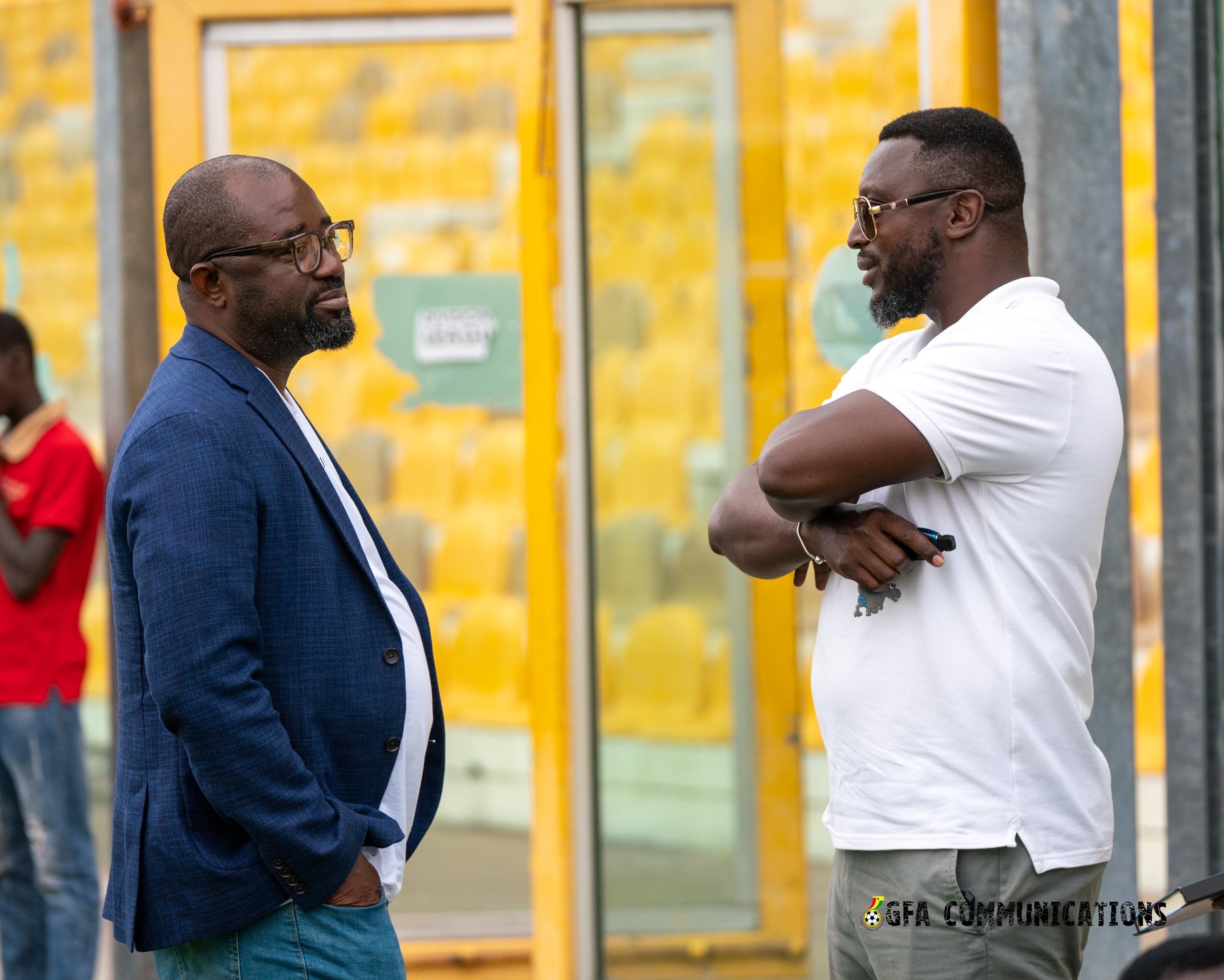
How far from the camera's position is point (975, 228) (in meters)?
2.17

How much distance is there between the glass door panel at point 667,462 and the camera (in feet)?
13.0

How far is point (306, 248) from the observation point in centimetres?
224

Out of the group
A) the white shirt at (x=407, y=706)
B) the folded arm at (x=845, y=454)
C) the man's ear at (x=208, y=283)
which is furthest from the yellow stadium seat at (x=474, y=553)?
the folded arm at (x=845, y=454)

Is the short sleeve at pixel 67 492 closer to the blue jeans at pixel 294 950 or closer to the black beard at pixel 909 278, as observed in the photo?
the blue jeans at pixel 294 950

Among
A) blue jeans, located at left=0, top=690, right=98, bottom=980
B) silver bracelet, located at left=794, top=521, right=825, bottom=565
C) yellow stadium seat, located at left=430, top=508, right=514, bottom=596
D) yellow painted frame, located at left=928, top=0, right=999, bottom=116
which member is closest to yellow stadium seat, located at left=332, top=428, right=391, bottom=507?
yellow stadium seat, located at left=430, top=508, right=514, bottom=596

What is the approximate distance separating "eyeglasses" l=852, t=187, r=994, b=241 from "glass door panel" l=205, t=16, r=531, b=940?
2460 mm

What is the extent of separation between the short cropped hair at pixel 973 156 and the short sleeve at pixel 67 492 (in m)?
2.89

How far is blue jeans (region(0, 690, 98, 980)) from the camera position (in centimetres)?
408

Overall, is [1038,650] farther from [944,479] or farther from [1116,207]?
[1116,207]

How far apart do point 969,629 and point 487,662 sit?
377 centimetres

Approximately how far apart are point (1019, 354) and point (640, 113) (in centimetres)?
229

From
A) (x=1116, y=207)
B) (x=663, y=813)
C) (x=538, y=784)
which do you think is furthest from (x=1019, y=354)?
(x=663, y=813)

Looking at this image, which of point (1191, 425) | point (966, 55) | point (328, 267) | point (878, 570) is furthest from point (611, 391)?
point (878, 570)

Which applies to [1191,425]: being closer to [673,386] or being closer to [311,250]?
[673,386]
